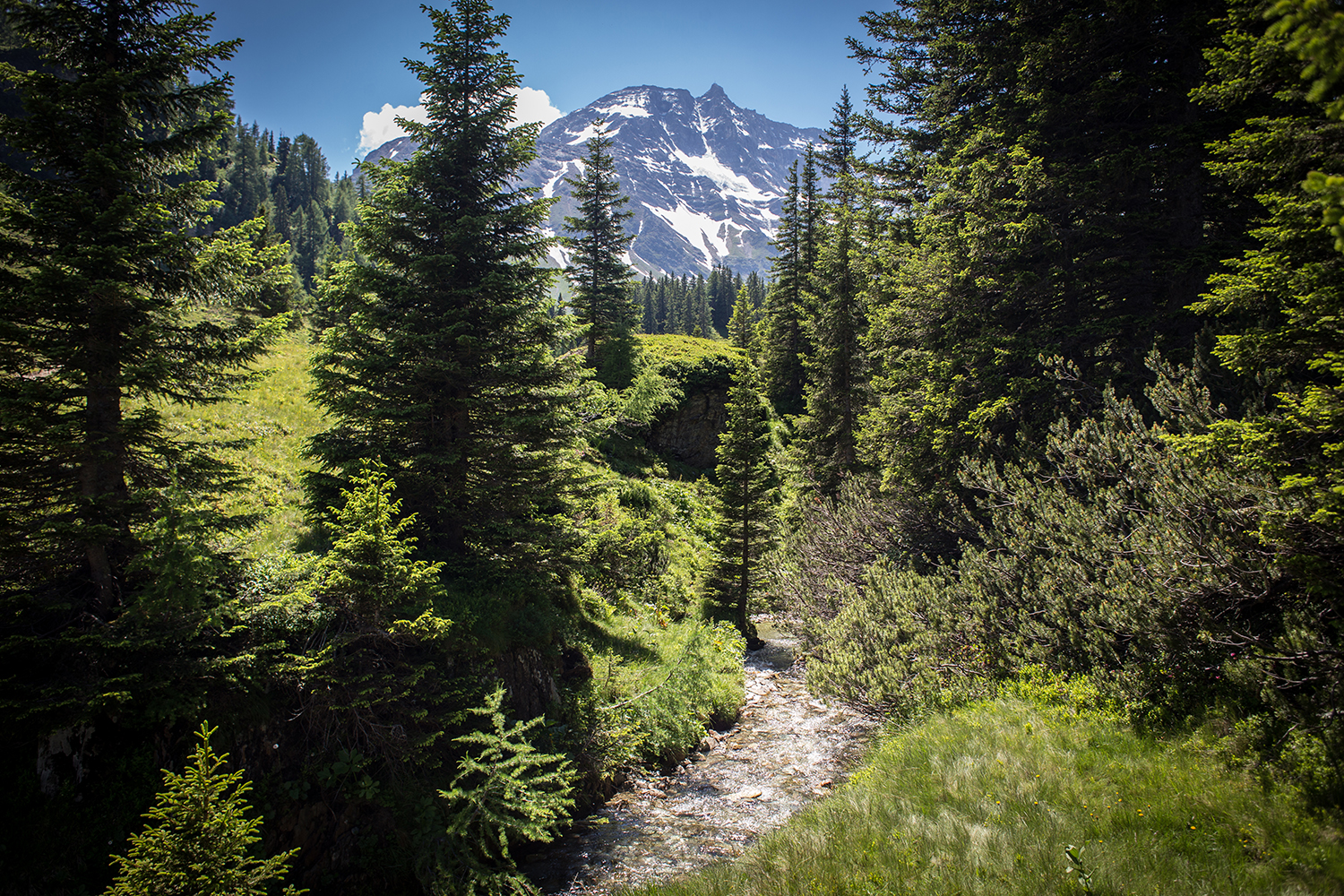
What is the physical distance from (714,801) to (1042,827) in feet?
19.9

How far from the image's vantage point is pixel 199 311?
28.8 feet

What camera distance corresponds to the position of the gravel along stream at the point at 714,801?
28.3 feet

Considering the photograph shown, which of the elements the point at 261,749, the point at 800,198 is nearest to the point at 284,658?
the point at 261,749

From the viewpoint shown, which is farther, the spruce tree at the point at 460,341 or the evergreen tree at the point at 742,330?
the evergreen tree at the point at 742,330

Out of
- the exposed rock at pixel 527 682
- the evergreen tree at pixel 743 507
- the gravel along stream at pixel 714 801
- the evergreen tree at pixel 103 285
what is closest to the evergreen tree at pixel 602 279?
the evergreen tree at pixel 743 507

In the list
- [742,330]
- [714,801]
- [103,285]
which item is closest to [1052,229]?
[714,801]

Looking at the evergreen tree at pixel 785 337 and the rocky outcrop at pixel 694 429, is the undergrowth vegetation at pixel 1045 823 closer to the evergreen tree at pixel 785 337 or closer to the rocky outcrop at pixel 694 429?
the rocky outcrop at pixel 694 429

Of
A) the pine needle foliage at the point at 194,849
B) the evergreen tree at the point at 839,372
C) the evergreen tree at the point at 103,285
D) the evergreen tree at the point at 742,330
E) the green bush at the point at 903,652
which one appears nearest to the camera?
the pine needle foliage at the point at 194,849

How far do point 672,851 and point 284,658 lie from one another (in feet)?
22.1

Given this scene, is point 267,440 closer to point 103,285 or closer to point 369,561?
point 103,285

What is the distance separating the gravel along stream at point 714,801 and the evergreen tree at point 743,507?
623cm

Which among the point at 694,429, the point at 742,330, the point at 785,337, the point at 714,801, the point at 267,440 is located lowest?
the point at 714,801

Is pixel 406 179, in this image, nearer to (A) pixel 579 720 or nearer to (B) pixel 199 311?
(B) pixel 199 311

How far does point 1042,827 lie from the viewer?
5.92m
